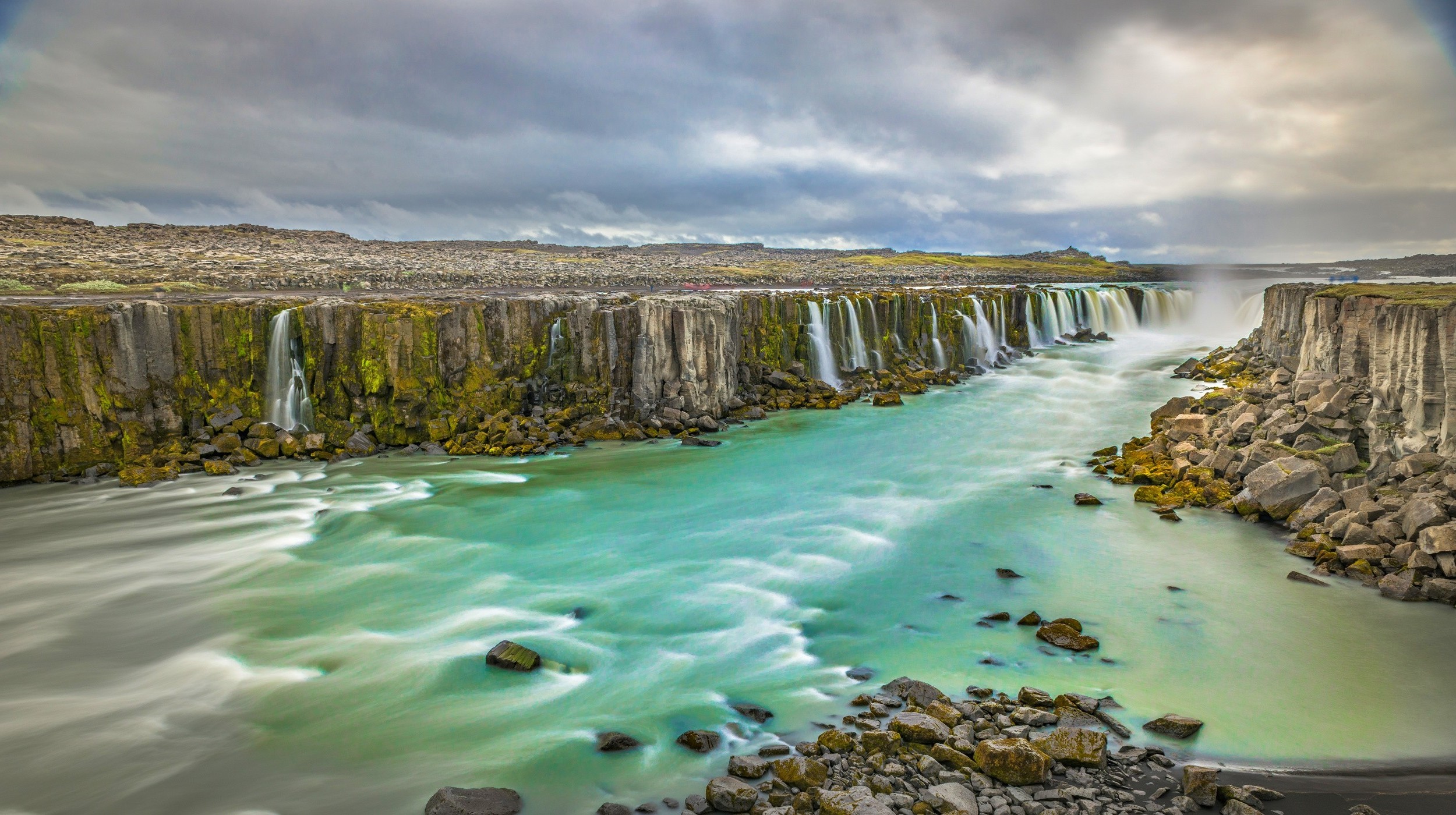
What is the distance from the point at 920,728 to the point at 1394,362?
1437 centimetres

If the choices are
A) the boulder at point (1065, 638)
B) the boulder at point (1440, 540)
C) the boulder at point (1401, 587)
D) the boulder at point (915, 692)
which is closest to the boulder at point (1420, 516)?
the boulder at point (1440, 540)

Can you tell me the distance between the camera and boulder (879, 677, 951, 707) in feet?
27.0

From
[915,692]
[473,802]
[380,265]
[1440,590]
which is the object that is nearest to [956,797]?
[915,692]

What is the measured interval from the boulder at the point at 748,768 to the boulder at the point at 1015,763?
80.7 inches

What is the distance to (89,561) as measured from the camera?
13375 mm

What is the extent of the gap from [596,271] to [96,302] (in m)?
44.2

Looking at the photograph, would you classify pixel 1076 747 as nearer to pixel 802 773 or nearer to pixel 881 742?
pixel 881 742

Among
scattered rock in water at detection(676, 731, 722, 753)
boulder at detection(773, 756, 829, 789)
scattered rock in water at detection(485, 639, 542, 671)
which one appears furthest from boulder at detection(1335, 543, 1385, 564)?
scattered rock in water at detection(485, 639, 542, 671)

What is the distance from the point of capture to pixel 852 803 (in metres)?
6.43

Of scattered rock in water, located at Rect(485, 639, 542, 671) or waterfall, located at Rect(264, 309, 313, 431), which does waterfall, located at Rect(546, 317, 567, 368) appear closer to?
waterfall, located at Rect(264, 309, 313, 431)

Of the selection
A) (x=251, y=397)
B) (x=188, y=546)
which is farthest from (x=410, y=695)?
(x=251, y=397)

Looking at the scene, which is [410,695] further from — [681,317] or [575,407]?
[681,317]

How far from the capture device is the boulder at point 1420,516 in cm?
1128

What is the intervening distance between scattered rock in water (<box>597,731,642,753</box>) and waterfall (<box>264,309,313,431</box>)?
59.1 ft
